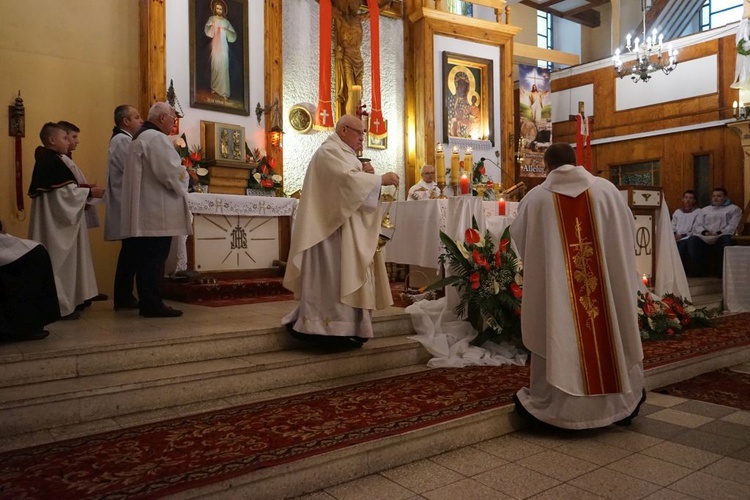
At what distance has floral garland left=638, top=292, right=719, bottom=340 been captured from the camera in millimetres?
5574

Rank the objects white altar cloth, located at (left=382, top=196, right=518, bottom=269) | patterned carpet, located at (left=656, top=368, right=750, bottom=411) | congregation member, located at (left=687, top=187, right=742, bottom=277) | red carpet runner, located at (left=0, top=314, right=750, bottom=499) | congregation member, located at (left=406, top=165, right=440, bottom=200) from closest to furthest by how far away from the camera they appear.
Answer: red carpet runner, located at (left=0, top=314, right=750, bottom=499) → patterned carpet, located at (left=656, top=368, right=750, bottom=411) → white altar cloth, located at (left=382, top=196, right=518, bottom=269) → congregation member, located at (left=406, top=165, right=440, bottom=200) → congregation member, located at (left=687, top=187, right=742, bottom=277)

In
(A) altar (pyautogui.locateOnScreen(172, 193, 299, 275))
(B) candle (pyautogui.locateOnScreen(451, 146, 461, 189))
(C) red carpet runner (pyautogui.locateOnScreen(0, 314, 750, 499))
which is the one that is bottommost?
(C) red carpet runner (pyautogui.locateOnScreen(0, 314, 750, 499))

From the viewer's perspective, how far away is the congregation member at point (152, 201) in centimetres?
464

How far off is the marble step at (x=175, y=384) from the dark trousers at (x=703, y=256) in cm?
723

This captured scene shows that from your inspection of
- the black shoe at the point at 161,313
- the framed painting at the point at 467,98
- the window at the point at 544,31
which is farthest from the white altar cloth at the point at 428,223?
the window at the point at 544,31

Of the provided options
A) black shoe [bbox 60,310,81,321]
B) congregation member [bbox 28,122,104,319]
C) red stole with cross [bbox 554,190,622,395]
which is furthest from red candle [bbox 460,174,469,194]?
black shoe [bbox 60,310,81,321]

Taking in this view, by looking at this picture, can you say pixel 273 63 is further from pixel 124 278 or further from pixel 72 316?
pixel 72 316

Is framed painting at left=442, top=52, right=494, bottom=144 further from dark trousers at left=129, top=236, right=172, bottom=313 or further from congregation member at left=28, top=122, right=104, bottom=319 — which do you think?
congregation member at left=28, top=122, right=104, bottom=319

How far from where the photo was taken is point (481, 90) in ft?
35.6

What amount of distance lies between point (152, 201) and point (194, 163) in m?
2.77

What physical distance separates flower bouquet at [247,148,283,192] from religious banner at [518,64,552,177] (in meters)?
5.84

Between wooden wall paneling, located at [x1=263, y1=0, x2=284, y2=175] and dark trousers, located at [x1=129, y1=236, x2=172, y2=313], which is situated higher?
wooden wall paneling, located at [x1=263, y1=0, x2=284, y2=175]

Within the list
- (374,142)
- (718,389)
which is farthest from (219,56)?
(718,389)

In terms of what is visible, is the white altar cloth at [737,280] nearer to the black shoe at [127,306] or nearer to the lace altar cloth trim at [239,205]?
the lace altar cloth trim at [239,205]
